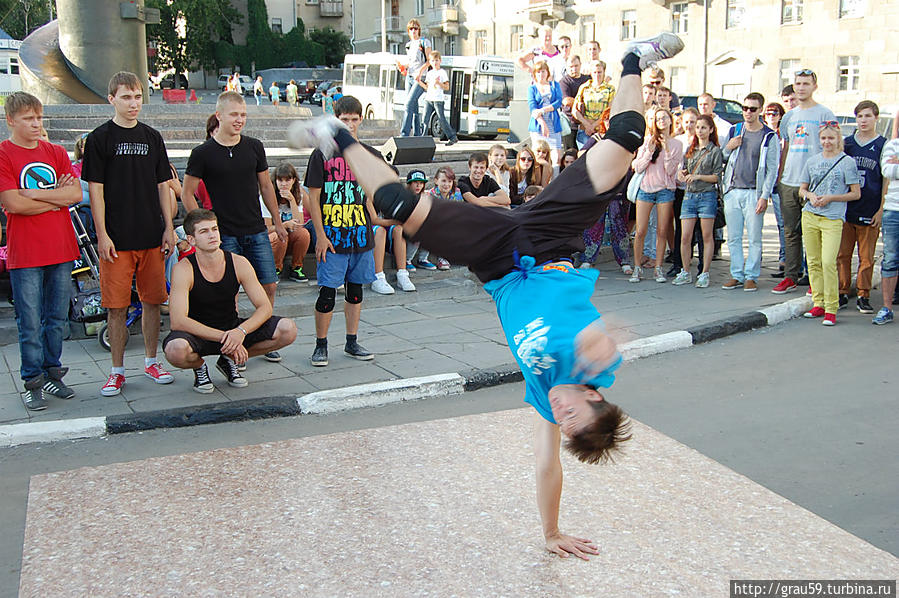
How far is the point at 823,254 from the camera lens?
320 inches

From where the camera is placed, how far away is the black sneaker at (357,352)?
6.87m

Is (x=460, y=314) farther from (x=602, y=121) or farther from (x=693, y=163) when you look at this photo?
(x=602, y=121)

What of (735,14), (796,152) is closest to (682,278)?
(796,152)

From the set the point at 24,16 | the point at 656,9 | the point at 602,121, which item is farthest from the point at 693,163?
the point at 24,16

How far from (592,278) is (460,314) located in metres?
5.19

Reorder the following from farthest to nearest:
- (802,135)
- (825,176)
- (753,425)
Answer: (802,135) → (825,176) → (753,425)

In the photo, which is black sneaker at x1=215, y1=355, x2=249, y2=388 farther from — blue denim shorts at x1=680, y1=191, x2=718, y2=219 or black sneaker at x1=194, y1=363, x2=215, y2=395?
blue denim shorts at x1=680, y1=191, x2=718, y2=219

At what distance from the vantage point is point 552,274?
10.8 feet

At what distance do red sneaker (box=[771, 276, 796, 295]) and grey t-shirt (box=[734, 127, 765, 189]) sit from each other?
1.13 meters

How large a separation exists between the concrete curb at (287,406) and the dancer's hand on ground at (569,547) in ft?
8.11

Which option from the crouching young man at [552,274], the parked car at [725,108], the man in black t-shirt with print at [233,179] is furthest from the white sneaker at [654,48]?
the parked car at [725,108]

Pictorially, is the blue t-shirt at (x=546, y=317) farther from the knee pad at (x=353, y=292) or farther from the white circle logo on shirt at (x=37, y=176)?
the white circle logo on shirt at (x=37, y=176)

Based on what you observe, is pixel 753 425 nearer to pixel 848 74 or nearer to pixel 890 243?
pixel 890 243

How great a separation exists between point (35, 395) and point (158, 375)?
0.85 meters
